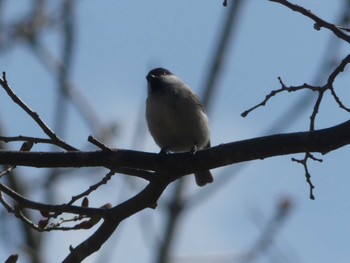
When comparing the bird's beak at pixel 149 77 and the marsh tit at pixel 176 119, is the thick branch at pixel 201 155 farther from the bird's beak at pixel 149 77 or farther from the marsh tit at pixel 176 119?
the bird's beak at pixel 149 77

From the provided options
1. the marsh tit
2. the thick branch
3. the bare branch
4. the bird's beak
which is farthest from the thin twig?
the bird's beak

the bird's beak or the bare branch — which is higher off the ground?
the bare branch

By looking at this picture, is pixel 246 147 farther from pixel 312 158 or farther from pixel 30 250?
pixel 30 250

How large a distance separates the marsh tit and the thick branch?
1905 millimetres

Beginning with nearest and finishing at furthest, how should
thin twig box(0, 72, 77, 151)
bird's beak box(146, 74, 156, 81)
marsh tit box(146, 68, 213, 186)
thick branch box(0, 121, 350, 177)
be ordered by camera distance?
thick branch box(0, 121, 350, 177)
thin twig box(0, 72, 77, 151)
marsh tit box(146, 68, 213, 186)
bird's beak box(146, 74, 156, 81)

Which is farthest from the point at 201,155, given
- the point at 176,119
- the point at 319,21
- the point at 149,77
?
the point at 149,77

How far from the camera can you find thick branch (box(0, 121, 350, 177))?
11.7 feet

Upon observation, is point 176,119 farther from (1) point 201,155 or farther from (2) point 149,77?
(1) point 201,155

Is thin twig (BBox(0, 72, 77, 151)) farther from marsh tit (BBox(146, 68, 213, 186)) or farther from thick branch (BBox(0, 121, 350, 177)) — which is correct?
marsh tit (BBox(146, 68, 213, 186))

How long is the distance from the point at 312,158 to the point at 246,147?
44 centimetres

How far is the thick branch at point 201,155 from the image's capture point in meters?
3.56

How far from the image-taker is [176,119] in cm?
583

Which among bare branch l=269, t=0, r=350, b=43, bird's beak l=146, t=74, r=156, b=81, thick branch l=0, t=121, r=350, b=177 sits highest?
bare branch l=269, t=0, r=350, b=43

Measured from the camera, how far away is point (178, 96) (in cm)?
604
